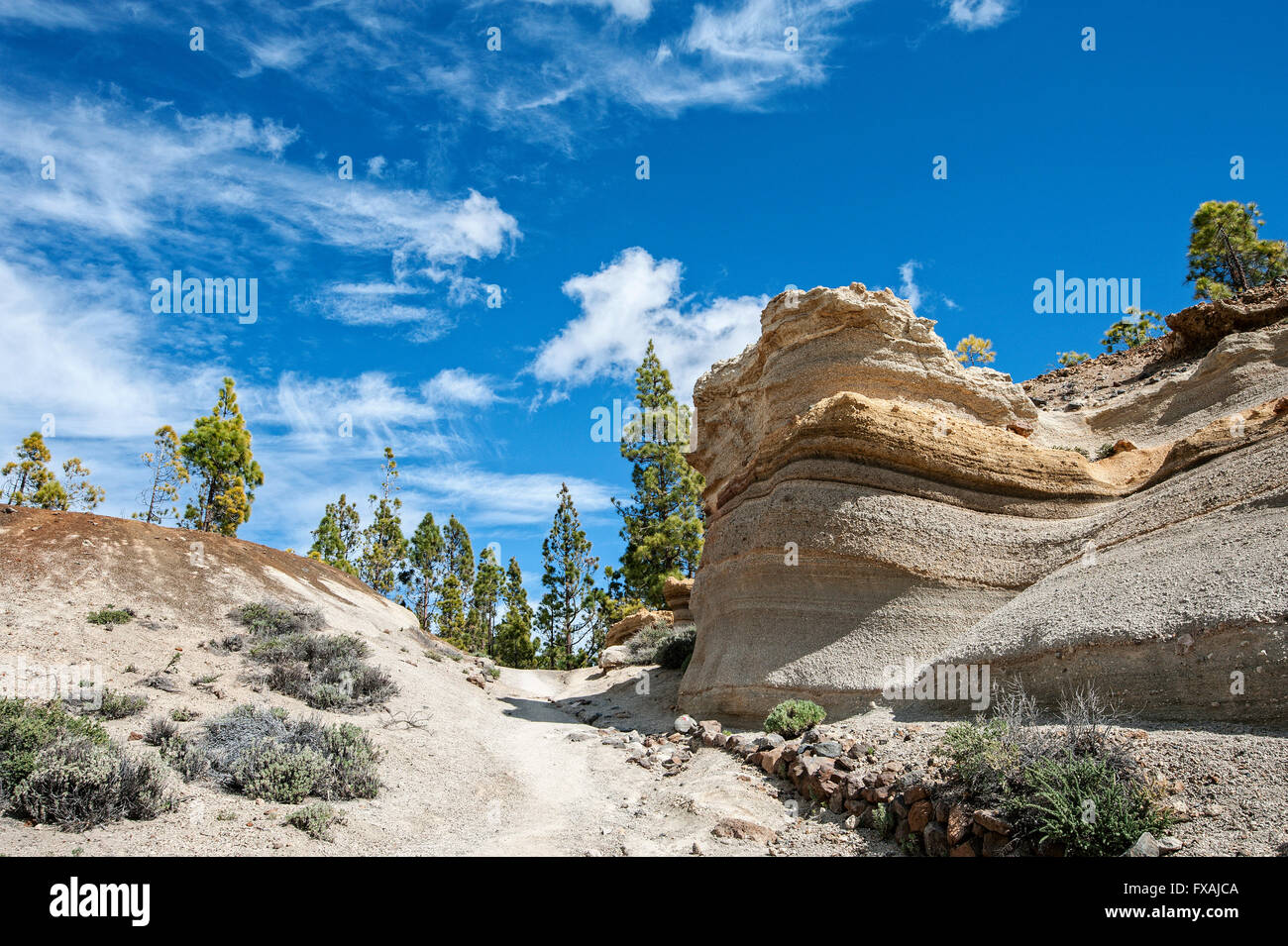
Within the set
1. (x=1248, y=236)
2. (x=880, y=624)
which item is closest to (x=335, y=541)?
(x=880, y=624)

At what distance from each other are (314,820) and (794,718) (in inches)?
278

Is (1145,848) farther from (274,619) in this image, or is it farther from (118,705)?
(274,619)

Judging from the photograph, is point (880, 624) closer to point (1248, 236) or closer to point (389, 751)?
point (389, 751)

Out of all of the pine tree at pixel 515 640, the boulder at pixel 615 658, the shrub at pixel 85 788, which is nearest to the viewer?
the shrub at pixel 85 788

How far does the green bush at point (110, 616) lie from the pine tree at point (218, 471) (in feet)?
75.3

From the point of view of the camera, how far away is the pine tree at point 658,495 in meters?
38.6

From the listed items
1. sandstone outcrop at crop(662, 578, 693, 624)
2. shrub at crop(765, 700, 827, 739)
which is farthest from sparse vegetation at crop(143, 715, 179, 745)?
sandstone outcrop at crop(662, 578, 693, 624)

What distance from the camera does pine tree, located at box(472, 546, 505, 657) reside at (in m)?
52.1

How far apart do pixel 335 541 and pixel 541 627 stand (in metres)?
13.9

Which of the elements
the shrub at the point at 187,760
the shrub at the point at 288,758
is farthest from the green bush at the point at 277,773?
the shrub at the point at 187,760

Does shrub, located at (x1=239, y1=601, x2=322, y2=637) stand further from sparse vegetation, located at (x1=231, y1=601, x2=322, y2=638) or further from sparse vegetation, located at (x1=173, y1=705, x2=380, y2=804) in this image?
sparse vegetation, located at (x1=173, y1=705, x2=380, y2=804)

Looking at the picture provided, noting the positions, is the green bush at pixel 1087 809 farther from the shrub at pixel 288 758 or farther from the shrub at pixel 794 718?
the shrub at pixel 288 758

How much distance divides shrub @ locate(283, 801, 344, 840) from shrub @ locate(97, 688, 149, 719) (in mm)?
5005
